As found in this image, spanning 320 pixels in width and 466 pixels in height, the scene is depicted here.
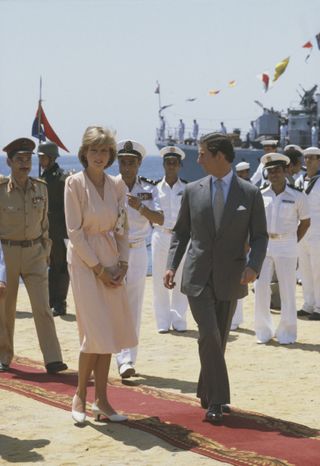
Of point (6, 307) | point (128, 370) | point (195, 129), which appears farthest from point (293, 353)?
point (195, 129)

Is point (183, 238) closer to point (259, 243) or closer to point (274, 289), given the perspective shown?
point (259, 243)

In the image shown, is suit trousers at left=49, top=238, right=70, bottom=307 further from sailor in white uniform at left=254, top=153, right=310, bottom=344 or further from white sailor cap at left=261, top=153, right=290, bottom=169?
white sailor cap at left=261, top=153, right=290, bottom=169

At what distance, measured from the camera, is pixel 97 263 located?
21.7ft

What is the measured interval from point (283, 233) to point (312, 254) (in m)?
2.18

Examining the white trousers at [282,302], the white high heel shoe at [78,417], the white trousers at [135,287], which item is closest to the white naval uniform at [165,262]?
the white trousers at [282,302]

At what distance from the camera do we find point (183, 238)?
711 centimetres

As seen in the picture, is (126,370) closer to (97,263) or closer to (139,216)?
(139,216)

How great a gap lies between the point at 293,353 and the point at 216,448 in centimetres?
386

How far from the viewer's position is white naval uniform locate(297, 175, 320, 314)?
39.8 ft

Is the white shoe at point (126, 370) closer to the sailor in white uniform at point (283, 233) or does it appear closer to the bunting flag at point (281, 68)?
the sailor in white uniform at point (283, 233)

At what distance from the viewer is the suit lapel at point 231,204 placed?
6.79m

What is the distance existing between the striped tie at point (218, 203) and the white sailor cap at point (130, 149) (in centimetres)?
169

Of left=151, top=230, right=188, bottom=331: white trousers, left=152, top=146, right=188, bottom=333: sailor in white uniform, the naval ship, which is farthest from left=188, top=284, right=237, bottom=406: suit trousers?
the naval ship

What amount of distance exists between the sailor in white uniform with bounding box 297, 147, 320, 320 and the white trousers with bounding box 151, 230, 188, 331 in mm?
1780
